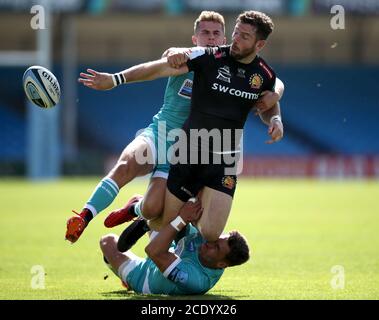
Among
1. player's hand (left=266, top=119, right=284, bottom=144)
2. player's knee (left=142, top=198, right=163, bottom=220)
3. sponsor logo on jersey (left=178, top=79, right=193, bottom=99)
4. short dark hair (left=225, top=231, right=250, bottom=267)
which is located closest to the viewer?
short dark hair (left=225, top=231, right=250, bottom=267)

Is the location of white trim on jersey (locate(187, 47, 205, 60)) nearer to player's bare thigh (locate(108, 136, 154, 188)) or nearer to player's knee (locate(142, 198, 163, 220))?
player's bare thigh (locate(108, 136, 154, 188))

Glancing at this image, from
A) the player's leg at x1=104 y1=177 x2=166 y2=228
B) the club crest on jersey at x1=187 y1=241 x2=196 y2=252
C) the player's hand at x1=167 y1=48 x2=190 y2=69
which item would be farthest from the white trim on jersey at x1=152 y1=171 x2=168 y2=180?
the player's hand at x1=167 y1=48 x2=190 y2=69

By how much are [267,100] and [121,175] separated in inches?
64.9

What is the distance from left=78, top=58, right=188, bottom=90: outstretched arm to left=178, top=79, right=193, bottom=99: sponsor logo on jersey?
72cm

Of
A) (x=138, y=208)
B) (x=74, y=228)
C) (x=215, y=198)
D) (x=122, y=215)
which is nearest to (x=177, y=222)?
(x=215, y=198)

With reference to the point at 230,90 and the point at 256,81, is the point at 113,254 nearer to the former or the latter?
the point at 230,90

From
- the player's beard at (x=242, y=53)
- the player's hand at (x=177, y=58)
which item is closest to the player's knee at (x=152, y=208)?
the player's hand at (x=177, y=58)

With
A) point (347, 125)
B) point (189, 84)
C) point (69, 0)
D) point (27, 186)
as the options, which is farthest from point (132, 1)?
point (189, 84)

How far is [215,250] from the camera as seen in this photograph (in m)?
7.46

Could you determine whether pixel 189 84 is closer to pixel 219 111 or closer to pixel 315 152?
pixel 219 111

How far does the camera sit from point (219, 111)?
8.20 metres

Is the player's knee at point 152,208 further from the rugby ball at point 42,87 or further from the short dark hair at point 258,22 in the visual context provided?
the short dark hair at point 258,22

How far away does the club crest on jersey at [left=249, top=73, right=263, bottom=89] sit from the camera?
27.1 ft

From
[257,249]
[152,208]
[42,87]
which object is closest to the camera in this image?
[152,208]
